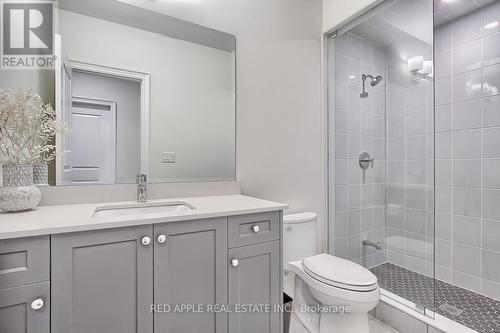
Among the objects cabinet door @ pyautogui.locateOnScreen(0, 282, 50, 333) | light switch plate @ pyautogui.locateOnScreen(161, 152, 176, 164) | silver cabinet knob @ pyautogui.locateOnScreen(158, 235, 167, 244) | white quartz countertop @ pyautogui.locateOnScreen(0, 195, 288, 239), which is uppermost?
light switch plate @ pyautogui.locateOnScreen(161, 152, 176, 164)

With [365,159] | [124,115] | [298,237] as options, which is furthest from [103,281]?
[365,159]

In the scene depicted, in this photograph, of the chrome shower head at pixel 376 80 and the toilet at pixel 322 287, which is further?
the chrome shower head at pixel 376 80

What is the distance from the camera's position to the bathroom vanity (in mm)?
820

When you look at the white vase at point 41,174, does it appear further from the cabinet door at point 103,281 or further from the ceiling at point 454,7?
the ceiling at point 454,7

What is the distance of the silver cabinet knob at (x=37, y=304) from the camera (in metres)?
0.82

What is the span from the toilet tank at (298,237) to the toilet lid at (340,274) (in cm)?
21

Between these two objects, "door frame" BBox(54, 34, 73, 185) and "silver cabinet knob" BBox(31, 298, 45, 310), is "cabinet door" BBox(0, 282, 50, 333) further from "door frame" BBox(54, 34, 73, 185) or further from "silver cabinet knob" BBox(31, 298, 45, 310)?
"door frame" BBox(54, 34, 73, 185)

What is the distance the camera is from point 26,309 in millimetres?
815

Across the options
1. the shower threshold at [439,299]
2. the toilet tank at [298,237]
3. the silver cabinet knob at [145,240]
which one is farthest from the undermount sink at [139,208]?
the shower threshold at [439,299]

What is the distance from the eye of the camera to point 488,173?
1923 mm

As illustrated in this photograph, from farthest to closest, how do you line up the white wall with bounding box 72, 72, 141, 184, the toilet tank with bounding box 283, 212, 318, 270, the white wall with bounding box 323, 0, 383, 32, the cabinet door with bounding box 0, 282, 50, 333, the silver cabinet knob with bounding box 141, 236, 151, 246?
the white wall with bounding box 323, 0, 383, 32
the toilet tank with bounding box 283, 212, 318, 270
the white wall with bounding box 72, 72, 141, 184
the silver cabinet knob with bounding box 141, 236, 151, 246
the cabinet door with bounding box 0, 282, 50, 333

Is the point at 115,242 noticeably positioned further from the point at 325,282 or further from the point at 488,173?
the point at 488,173

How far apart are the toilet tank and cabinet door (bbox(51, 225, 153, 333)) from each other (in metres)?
0.96

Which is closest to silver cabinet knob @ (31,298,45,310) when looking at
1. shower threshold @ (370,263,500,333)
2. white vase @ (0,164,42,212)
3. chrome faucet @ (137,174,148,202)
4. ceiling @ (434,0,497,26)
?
white vase @ (0,164,42,212)
